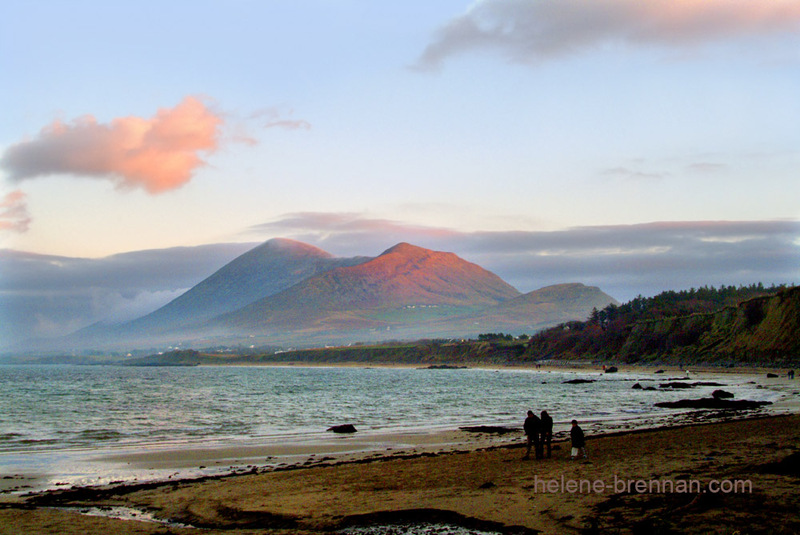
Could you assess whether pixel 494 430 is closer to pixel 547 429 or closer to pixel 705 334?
pixel 547 429

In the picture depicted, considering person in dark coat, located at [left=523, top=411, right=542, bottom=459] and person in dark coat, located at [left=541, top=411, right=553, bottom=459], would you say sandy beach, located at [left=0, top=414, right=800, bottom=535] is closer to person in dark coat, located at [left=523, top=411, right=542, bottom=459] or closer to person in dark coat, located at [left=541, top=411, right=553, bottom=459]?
person in dark coat, located at [left=541, top=411, right=553, bottom=459]

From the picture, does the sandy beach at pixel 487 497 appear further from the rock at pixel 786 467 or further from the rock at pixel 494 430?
the rock at pixel 494 430

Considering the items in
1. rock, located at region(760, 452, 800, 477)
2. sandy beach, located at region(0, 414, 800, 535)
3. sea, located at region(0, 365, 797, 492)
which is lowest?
sea, located at region(0, 365, 797, 492)

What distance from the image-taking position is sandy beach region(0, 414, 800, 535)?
43.9 ft

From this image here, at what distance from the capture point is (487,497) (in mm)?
16469

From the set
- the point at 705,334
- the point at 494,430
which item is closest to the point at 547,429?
the point at 494,430

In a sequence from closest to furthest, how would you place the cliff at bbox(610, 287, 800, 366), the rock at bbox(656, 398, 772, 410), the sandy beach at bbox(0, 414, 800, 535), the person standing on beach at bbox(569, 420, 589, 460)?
the sandy beach at bbox(0, 414, 800, 535) < the person standing on beach at bbox(569, 420, 589, 460) < the rock at bbox(656, 398, 772, 410) < the cliff at bbox(610, 287, 800, 366)

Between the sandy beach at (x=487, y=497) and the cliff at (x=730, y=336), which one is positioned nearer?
the sandy beach at (x=487, y=497)

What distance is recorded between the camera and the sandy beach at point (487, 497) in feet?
43.9

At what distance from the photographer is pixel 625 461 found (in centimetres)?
2123

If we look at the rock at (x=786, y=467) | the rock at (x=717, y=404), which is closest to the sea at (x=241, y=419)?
the rock at (x=717, y=404)

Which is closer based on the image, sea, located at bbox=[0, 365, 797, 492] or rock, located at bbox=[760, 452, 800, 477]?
rock, located at bbox=[760, 452, 800, 477]

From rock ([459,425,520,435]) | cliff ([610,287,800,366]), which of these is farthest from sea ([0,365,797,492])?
cliff ([610,287,800,366])

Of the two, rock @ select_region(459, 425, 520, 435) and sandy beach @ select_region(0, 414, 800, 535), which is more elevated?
sandy beach @ select_region(0, 414, 800, 535)
